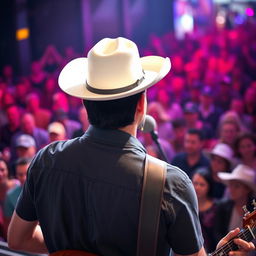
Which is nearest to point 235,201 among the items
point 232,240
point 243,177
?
point 243,177

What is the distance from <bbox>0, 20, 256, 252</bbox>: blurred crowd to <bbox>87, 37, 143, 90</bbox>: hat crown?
1370mm

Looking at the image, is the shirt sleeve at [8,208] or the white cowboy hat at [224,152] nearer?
the shirt sleeve at [8,208]

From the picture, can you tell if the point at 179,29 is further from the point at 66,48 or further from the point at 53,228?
the point at 53,228

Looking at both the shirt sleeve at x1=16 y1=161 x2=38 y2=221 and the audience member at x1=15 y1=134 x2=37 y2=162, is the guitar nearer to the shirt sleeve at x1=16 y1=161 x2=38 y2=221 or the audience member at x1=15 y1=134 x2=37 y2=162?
the shirt sleeve at x1=16 y1=161 x2=38 y2=221

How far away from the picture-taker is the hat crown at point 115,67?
6.23 ft

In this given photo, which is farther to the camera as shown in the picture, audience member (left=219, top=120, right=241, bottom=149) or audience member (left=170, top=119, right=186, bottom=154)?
audience member (left=170, top=119, right=186, bottom=154)

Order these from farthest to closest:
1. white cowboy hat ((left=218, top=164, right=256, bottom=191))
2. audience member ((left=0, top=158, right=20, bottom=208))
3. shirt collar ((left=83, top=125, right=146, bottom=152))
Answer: audience member ((left=0, top=158, right=20, bottom=208))
white cowboy hat ((left=218, top=164, right=256, bottom=191))
shirt collar ((left=83, top=125, right=146, bottom=152))

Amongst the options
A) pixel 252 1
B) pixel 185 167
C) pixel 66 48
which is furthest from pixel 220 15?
pixel 185 167

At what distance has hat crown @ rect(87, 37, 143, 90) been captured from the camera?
190 centimetres

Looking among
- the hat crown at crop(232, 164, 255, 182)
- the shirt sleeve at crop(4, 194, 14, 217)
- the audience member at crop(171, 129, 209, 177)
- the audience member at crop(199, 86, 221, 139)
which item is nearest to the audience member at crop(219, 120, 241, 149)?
the audience member at crop(171, 129, 209, 177)

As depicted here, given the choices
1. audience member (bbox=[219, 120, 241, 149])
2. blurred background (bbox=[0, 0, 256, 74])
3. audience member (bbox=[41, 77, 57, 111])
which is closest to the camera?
audience member (bbox=[219, 120, 241, 149])

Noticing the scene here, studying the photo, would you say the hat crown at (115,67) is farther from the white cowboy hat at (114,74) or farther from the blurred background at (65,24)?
the blurred background at (65,24)

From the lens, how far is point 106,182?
5.93 feet

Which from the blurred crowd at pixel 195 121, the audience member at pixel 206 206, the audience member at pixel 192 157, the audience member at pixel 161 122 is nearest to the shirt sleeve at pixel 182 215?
the blurred crowd at pixel 195 121
